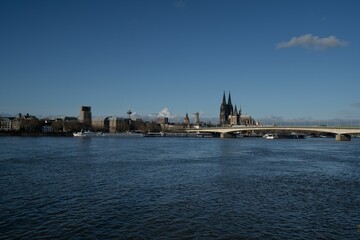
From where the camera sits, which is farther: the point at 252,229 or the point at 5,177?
the point at 5,177

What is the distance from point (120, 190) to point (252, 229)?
10.1m

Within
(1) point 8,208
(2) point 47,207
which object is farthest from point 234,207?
(1) point 8,208

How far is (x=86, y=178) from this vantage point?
1091 inches

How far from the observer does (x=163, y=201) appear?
19.8 m

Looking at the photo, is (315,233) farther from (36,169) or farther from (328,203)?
(36,169)

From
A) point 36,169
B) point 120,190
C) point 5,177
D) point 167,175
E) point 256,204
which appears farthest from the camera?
point 36,169

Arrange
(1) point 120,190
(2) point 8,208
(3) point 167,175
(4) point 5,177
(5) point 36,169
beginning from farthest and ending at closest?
1. (5) point 36,169
2. (3) point 167,175
3. (4) point 5,177
4. (1) point 120,190
5. (2) point 8,208

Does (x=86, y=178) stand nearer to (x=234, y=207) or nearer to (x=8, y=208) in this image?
(x=8, y=208)

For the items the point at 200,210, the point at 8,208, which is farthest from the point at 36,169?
the point at 200,210

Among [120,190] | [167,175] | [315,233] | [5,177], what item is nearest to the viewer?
[315,233]

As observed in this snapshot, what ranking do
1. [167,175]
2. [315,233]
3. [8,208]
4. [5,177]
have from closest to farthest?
[315,233], [8,208], [5,177], [167,175]

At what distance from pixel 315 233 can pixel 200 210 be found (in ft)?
17.7

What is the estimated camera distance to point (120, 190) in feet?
74.9

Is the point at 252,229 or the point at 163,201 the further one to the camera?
the point at 163,201
